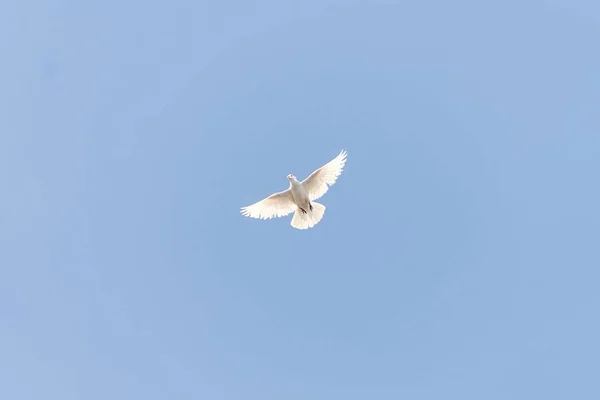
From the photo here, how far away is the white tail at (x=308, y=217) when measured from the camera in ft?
138

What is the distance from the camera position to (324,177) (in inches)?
1626

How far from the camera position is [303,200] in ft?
136

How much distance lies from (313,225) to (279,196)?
7.39ft

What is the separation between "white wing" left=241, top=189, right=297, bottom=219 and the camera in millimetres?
41719

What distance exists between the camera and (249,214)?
4209 centimetres

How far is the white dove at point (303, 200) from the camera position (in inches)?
1617

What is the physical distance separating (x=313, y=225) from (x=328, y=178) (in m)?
2.54

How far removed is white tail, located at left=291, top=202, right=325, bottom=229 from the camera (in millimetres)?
41969

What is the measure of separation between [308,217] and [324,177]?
2.24 m

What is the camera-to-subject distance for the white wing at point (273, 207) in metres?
41.7

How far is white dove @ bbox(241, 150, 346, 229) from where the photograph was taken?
135 feet

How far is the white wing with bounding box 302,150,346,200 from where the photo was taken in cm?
4097

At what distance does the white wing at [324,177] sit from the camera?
1613 inches

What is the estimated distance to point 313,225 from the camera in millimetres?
42250
